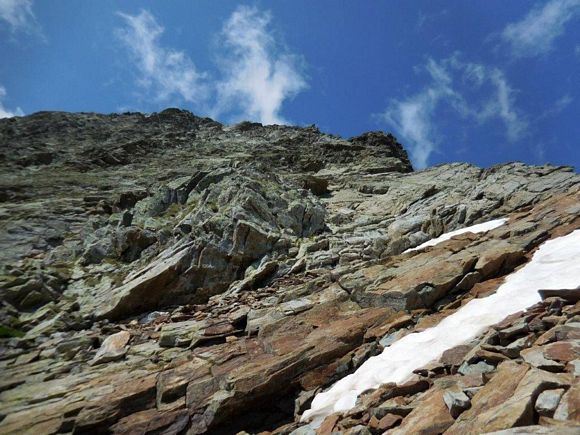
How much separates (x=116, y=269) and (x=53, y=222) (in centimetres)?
1529

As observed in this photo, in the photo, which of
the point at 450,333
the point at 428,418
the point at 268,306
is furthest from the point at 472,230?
the point at 428,418

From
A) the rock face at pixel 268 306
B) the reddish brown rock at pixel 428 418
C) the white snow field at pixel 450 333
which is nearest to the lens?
the reddish brown rock at pixel 428 418

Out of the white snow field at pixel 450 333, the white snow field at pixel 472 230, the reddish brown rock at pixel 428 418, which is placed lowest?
the reddish brown rock at pixel 428 418

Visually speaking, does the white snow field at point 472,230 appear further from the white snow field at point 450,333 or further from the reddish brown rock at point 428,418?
the reddish brown rock at point 428,418

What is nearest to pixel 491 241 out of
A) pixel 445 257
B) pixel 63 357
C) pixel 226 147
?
pixel 445 257

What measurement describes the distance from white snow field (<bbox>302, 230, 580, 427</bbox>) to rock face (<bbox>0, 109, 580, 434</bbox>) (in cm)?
56

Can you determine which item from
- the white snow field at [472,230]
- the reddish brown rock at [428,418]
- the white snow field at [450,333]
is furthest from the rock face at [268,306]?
the white snow field at [472,230]

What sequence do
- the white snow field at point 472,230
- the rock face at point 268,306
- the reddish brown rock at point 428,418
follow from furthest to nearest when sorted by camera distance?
the white snow field at point 472,230 → the rock face at point 268,306 → the reddish brown rock at point 428,418

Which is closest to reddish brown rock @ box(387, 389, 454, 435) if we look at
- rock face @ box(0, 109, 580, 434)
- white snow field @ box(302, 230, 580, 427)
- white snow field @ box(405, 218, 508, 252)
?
rock face @ box(0, 109, 580, 434)

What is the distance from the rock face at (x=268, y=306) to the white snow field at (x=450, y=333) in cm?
56

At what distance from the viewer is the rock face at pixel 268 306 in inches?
367

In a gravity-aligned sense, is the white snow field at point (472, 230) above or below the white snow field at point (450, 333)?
above

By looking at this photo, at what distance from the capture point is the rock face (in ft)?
30.6

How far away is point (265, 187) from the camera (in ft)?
107
